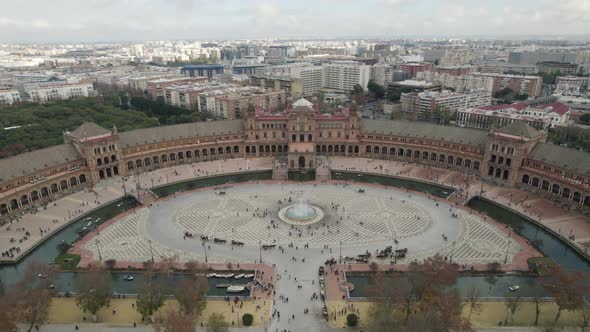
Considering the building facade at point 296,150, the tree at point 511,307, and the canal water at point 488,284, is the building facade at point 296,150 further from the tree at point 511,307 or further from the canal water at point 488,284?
the tree at point 511,307

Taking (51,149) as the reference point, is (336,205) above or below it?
below

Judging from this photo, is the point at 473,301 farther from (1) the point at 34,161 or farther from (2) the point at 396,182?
(1) the point at 34,161

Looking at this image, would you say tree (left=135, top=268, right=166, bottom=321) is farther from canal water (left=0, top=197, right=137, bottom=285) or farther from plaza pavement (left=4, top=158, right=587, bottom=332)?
canal water (left=0, top=197, right=137, bottom=285)

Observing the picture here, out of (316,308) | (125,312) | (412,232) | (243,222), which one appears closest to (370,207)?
(412,232)

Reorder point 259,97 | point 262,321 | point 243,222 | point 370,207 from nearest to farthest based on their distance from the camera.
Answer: point 262,321
point 243,222
point 370,207
point 259,97

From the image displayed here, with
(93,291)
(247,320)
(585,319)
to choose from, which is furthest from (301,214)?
(585,319)

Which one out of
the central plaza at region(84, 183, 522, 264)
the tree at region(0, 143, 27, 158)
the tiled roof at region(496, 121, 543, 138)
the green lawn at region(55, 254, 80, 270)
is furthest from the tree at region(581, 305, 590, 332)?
the tree at region(0, 143, 27, 158)

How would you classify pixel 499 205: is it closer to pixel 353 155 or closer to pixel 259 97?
pixel 353 155
